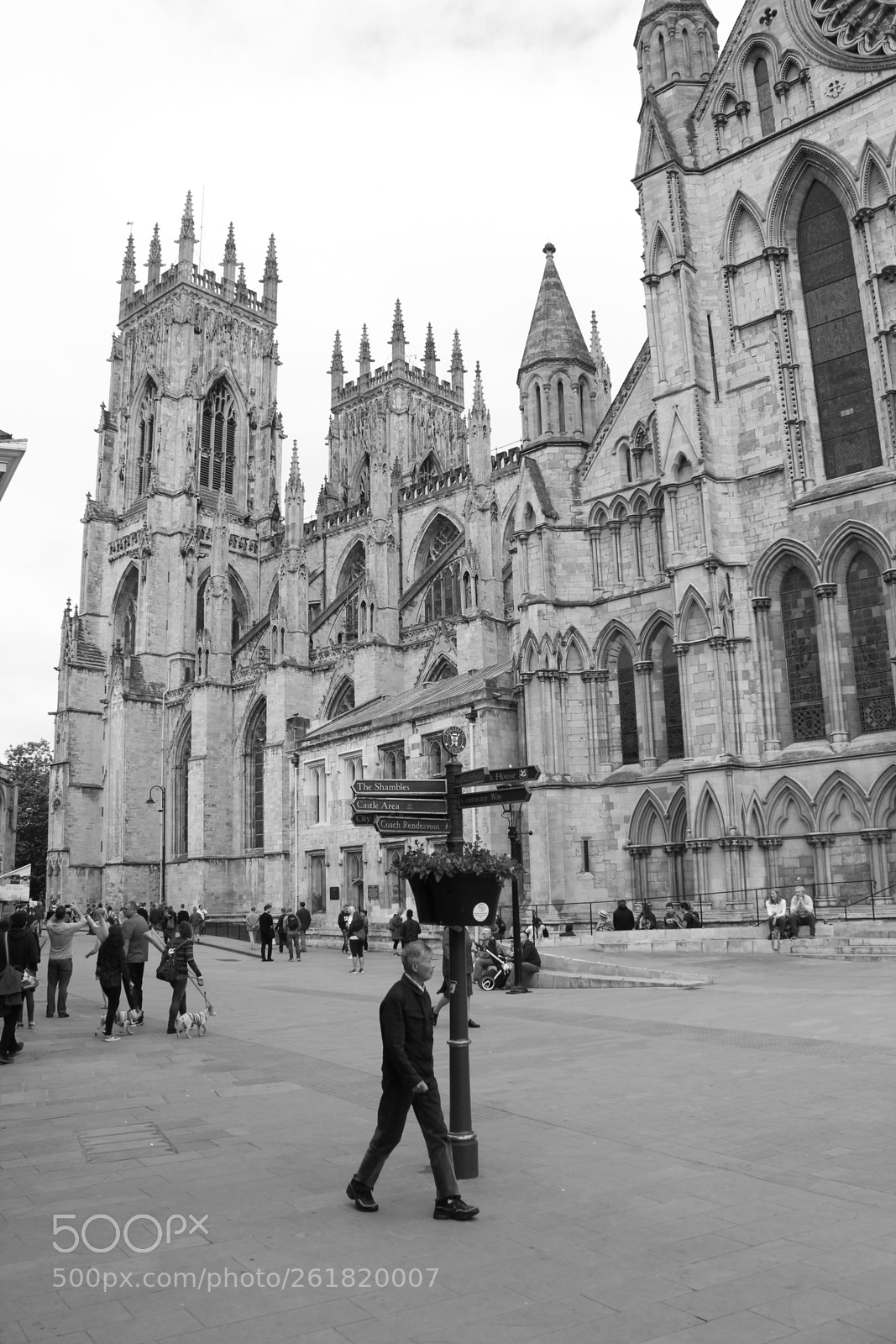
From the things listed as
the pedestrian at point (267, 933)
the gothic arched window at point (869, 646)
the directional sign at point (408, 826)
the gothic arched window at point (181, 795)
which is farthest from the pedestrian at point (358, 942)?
the gothic arched window at point (181, 795)

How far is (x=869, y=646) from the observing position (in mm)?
24469

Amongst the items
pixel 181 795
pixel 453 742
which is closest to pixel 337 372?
pixel 181 795

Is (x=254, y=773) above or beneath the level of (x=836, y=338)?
beneath

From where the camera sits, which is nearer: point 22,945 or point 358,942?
point 22,945

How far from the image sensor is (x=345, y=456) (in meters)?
77.4

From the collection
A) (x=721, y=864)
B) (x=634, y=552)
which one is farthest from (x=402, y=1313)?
(x=634, y=552)

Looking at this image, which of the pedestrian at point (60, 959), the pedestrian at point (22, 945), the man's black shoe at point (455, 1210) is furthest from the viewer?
the pedestrian at point (60, 959)

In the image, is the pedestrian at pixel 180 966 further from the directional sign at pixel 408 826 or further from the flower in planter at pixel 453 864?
the flower in planter at pixel 453 864

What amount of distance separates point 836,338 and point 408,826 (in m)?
22.7

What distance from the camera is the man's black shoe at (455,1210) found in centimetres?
598

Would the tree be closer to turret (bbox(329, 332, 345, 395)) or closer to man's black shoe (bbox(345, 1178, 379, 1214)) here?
turret (bbox(329, 332, 345, 395))

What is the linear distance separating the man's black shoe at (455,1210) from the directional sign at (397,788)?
274 centimetres

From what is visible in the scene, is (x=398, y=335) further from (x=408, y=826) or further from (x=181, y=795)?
(x=408, y=826)

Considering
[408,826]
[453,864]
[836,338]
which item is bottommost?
[453,864]
